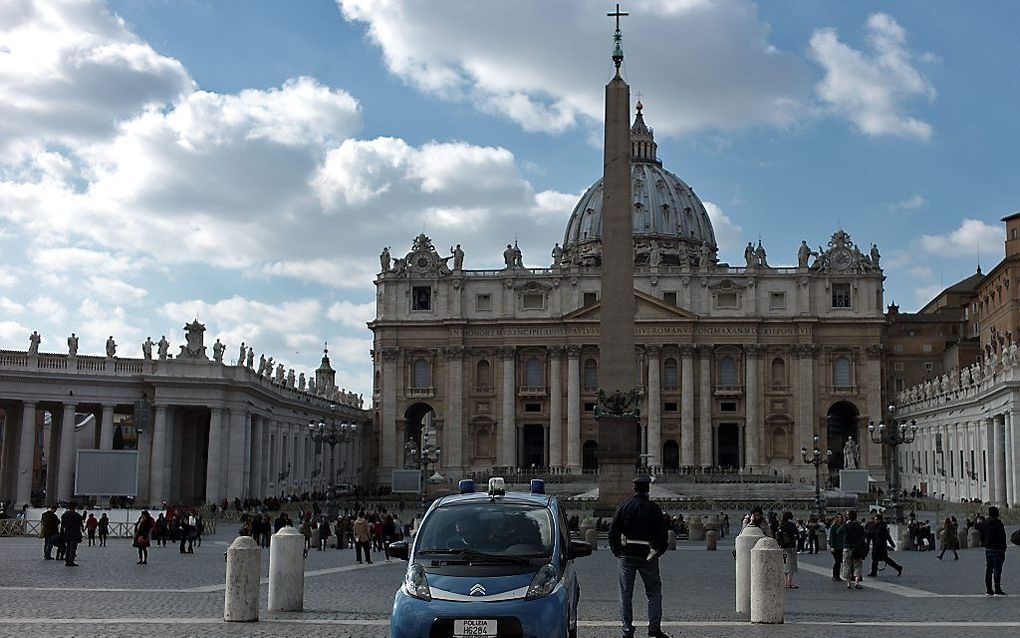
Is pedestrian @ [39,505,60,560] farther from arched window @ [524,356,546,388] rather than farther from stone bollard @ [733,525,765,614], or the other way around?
arched window @ [524,356,546,388]

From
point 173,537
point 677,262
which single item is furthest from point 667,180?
point 173,537

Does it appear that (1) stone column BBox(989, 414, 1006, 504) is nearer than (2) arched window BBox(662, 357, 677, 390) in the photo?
Yes

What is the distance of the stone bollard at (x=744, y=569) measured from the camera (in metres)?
Answer: 15.0

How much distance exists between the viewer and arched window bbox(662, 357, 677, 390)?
90.5m

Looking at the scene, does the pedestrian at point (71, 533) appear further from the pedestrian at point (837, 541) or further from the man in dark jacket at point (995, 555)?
the man in dark jacket at point (995, 555)

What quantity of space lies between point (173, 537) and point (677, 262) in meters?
84.2

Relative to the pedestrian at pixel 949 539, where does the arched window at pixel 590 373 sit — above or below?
above

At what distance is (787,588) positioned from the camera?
19.9 metres

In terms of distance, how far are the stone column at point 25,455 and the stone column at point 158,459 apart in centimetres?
495

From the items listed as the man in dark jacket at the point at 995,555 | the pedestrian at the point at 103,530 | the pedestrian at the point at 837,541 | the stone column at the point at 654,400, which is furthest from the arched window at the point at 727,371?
the man in dark jacket at the point at 995,555

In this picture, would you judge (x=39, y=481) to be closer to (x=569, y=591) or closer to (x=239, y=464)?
(x=239, y=464)

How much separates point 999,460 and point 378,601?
157 ft

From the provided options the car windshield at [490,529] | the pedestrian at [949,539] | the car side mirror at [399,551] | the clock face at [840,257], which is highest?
the clock face at [840,257]

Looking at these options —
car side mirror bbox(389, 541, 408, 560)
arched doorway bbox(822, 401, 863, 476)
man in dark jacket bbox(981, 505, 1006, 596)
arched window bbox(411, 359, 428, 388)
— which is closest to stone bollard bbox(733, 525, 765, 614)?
man in dark jacket bbox(981, 505, 1006, 596)
